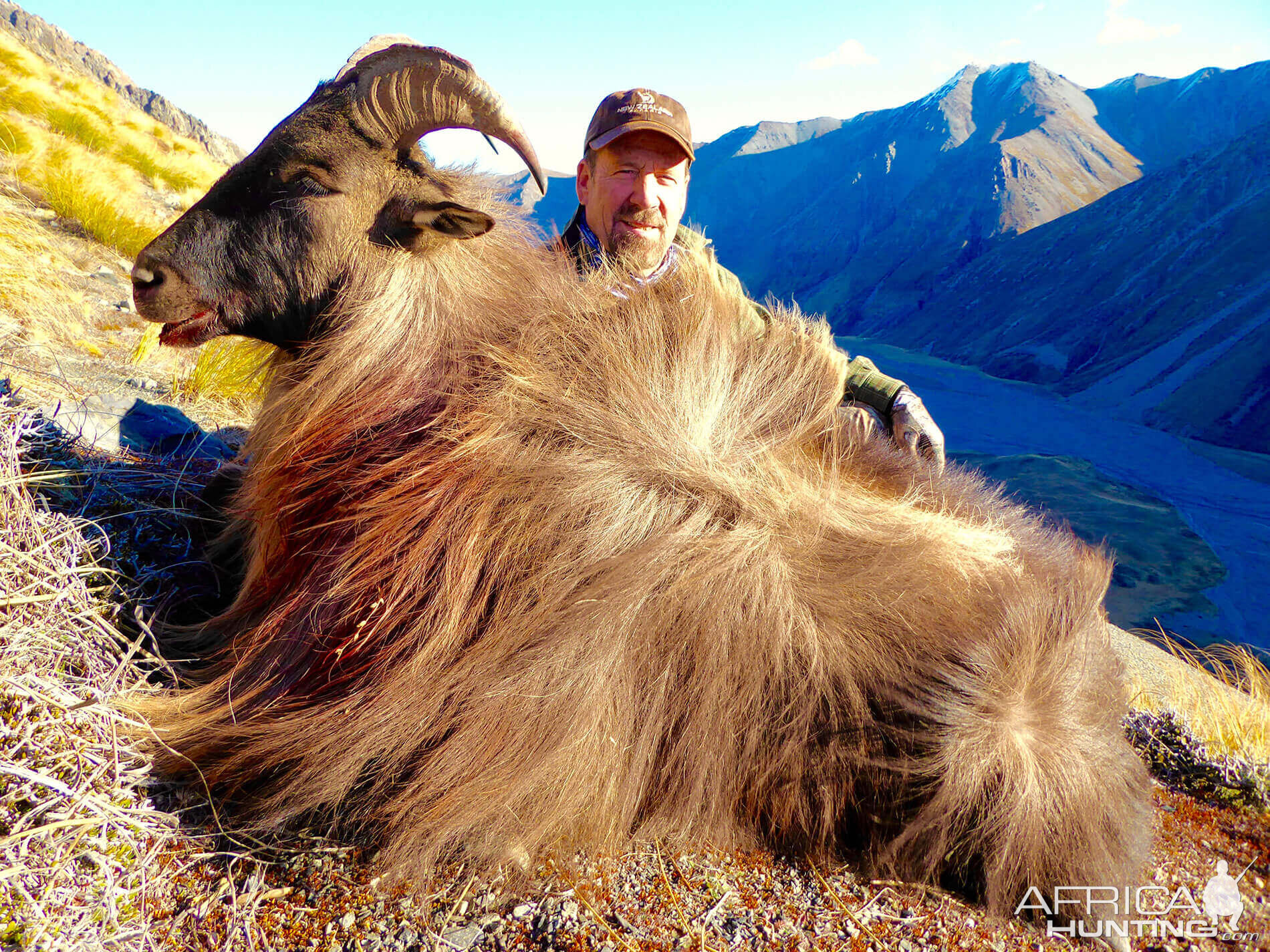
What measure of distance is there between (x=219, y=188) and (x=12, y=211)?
6.61 metres

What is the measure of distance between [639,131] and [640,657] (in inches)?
98.2

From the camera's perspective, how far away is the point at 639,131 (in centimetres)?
338

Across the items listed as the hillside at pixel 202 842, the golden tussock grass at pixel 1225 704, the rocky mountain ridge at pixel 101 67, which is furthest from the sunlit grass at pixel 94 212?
the rocky mountain ridge at pixel 101 67

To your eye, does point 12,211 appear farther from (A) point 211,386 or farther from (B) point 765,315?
(B) point 765,315

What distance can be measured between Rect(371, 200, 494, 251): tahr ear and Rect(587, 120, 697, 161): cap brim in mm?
1048

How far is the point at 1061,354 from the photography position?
25.8m

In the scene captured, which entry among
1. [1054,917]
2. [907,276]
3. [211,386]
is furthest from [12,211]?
[907,276]

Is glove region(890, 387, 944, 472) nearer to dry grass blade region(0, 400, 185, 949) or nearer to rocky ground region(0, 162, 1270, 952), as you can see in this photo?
rocky ground region(0, 162, 1270, 952)

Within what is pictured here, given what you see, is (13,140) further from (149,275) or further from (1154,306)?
(1154,306)

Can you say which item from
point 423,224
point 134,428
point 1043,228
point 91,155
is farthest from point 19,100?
point 1043,228

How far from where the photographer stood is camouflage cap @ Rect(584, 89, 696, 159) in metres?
3.29

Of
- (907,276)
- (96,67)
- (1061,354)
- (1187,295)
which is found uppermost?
(907,276)

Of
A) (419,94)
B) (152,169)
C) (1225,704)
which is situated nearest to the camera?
(419,94)

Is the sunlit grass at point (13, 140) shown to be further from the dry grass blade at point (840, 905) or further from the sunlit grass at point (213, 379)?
the dry grass blade at point (840, 905)
